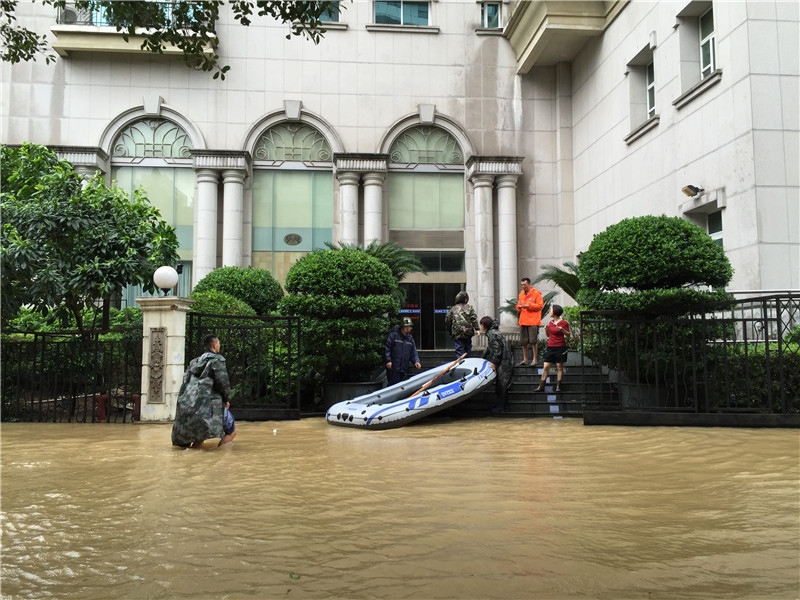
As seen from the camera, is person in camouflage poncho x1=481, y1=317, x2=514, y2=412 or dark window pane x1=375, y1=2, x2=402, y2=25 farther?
dark window pane x1=375, y1=2, x2=402, y2=25

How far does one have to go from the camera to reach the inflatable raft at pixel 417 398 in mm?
11758

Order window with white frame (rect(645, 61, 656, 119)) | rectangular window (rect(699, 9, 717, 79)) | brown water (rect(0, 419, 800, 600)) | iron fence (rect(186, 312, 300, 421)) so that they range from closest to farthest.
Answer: brown water (rect(0, 419, 800, 600)) → iron fence (rect(186, 312, 300, 421)) → rectangular window (rect(699, 9, 717, 79)) → window with white frame (rect(645, 61, 656, 119))

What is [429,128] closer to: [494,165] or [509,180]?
[494,165]

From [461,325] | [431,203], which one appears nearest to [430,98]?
[431,203]

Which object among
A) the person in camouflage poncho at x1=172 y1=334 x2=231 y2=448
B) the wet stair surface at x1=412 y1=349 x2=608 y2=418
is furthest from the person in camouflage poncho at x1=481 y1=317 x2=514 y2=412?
the person in camouflage poncho at x1=172 y1=334 x2=231 y2=448

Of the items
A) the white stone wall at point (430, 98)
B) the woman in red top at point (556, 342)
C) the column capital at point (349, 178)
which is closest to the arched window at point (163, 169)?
the white stone wall at point (430, 98)

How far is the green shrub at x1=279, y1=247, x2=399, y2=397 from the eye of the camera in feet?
45.6

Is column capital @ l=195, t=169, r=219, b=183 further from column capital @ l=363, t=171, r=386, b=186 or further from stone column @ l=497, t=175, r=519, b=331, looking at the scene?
stone column @ l=497, t=175, r=519, b=331

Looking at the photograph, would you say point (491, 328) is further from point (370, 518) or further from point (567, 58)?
point (567, 58)

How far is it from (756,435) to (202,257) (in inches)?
673

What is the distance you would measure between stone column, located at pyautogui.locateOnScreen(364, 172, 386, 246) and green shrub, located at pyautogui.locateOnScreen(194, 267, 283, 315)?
4.09m

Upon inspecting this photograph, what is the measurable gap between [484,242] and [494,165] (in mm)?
2631

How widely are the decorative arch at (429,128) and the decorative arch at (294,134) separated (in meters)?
1.63

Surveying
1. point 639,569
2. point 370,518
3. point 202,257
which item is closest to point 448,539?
point 370,518
